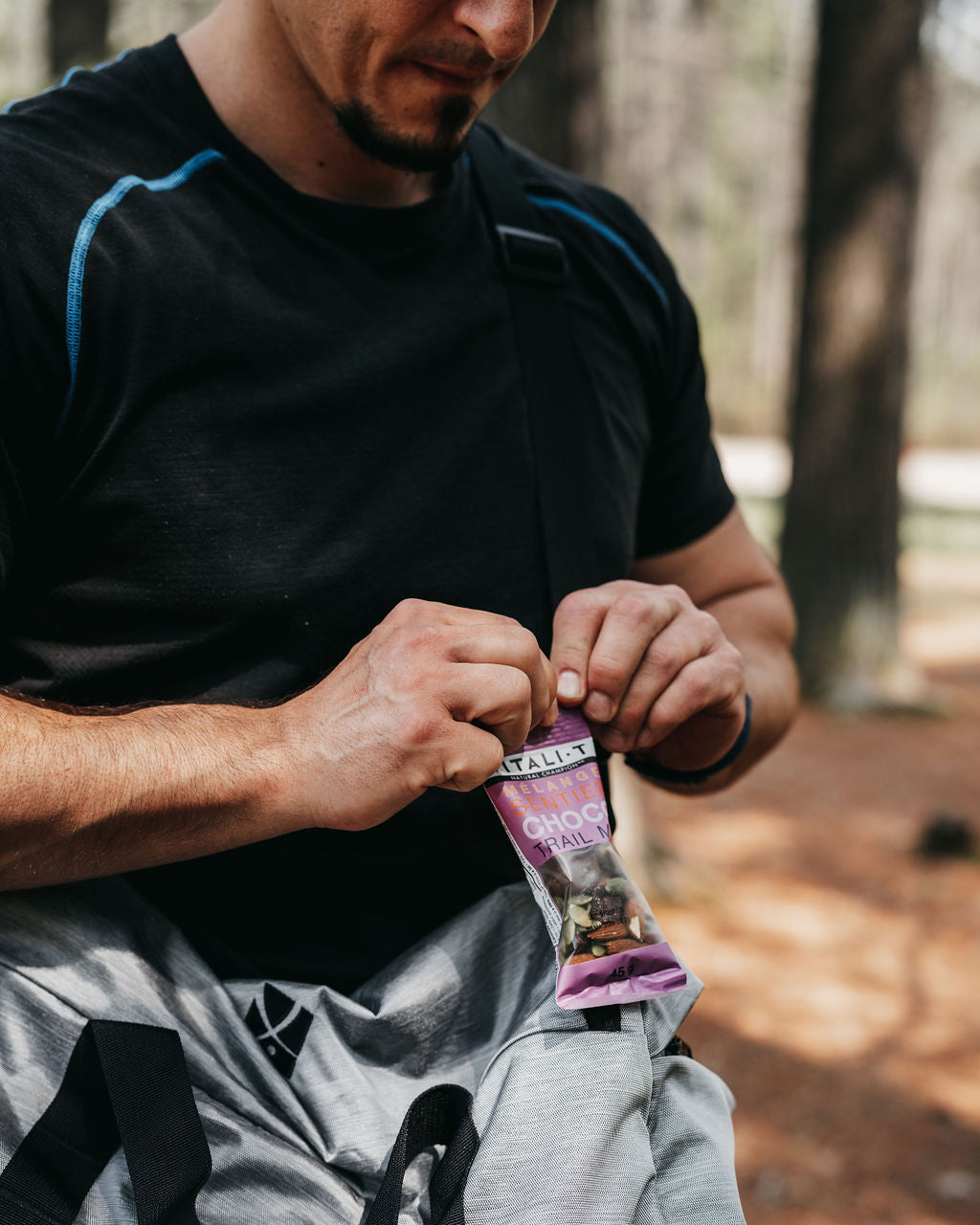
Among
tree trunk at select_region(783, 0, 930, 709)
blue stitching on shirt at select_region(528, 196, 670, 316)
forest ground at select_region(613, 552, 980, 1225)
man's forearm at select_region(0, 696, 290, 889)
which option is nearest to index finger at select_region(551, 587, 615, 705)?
man's forearm at select_region(0, 696, 290, 889)

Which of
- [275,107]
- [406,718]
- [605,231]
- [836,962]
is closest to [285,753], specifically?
[406,718]

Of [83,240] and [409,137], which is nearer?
[83,240]

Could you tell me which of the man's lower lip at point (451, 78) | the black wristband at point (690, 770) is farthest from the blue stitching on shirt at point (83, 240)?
the black wristband at point (690, 770)

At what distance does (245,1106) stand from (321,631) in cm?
57

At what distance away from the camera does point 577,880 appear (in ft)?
4.76

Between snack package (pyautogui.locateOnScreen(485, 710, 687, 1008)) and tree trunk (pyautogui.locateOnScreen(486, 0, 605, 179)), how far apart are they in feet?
13.0

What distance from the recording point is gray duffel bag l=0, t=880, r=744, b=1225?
1271 mm

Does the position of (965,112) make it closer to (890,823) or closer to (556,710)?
(890,823)

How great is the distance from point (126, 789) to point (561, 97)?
4.31 metres

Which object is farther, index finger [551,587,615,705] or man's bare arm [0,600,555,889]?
index finger [551,587,615,705]

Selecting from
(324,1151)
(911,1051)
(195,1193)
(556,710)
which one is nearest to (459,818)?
(556,710)

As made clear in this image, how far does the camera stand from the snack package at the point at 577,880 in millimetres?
1402

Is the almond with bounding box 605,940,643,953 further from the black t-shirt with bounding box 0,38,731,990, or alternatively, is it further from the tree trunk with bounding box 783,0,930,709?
the tree trunk with bounding box 783,0,930,709

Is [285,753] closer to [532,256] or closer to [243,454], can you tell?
[243,454]
